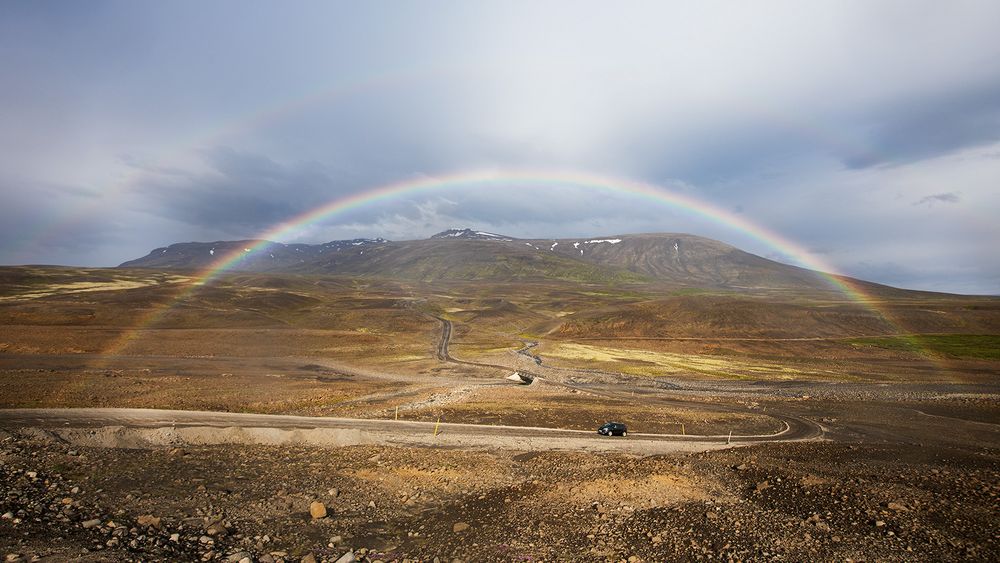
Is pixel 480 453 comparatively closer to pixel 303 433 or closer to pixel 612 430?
pixel 303 433

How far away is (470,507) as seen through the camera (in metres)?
25.8

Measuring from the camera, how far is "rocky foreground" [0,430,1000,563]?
19906 mm

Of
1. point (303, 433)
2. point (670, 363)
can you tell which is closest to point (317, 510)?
point (303, 433)

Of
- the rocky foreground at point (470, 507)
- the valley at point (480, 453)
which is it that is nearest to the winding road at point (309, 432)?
the valley at point (480, 453)

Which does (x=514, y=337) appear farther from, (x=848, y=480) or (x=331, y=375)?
(x=848, y=480)

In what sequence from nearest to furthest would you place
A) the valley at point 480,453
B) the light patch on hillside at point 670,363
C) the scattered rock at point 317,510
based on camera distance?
the valley at point 480,453 → the scattered rock at point 317,510 → the light patch on hillside at point 670,363

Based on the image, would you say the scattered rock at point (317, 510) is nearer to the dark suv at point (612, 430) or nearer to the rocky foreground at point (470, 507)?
the rocky foreground at point (470, 507)

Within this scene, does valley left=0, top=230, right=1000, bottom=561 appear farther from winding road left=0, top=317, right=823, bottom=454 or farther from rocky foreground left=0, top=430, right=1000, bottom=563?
winding road left=0, top=317, right=823, bottom=454

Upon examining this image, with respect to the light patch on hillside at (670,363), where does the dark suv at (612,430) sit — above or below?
above

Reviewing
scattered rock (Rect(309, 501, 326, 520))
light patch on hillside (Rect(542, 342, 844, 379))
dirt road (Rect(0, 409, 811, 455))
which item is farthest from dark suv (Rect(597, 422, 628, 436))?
light patch on hillside (Rect(542, 342, 844, 379))

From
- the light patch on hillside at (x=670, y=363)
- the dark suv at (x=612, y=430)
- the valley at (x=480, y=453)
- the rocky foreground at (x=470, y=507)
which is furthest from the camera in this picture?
the light patch on hillside at (x=670, y=363)

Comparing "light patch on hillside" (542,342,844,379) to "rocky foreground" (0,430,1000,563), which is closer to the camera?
"rocky foreground" (0,430,1000,563)

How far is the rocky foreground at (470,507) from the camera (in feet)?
65.3

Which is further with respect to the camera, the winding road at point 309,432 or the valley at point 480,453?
the winding road at point 309,432
